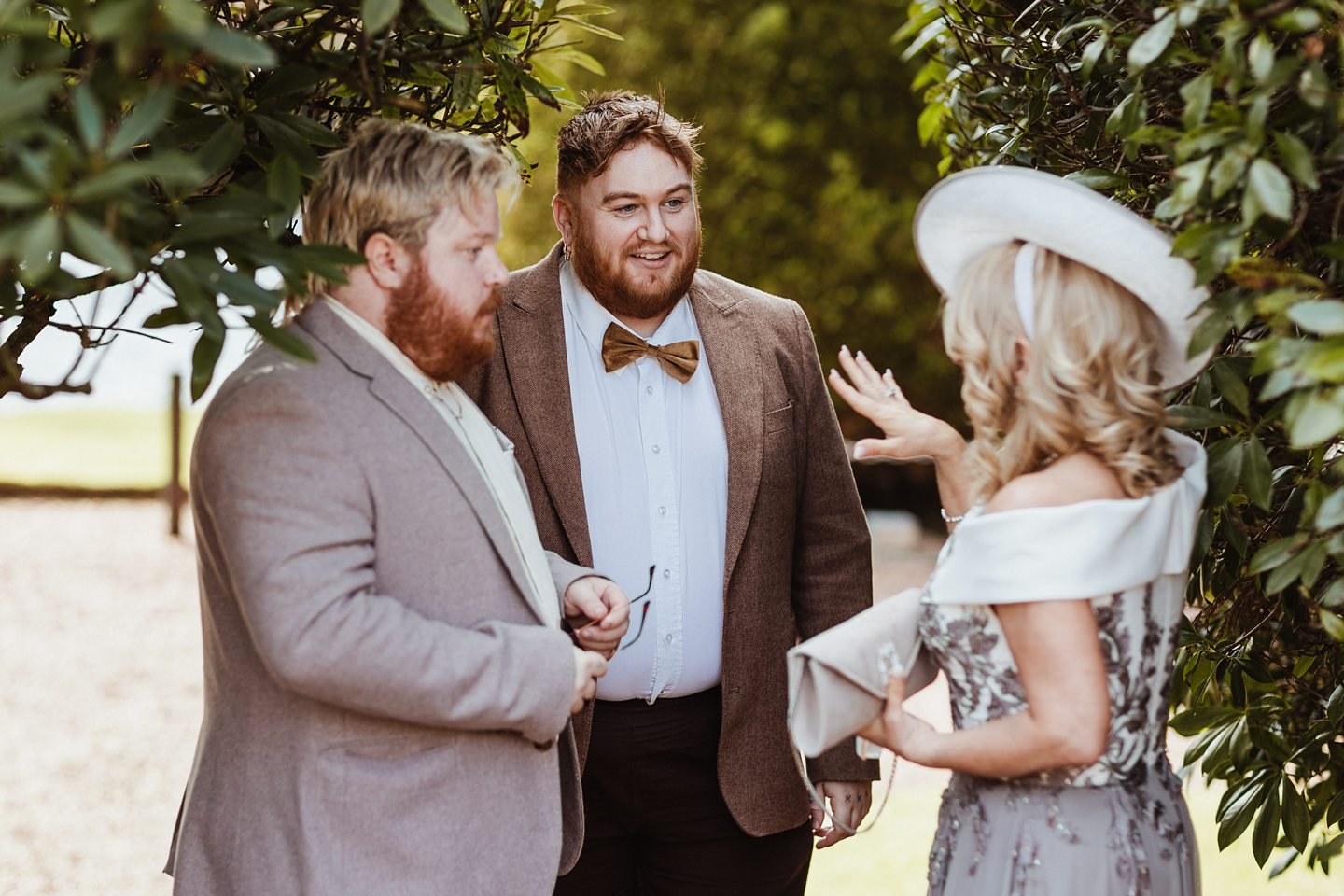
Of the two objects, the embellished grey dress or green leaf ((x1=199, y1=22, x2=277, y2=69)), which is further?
the embellished grey dress

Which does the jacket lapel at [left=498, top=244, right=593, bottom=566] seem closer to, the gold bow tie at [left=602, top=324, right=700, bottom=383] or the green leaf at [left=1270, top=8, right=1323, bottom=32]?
the gold bow tie at [left=602, top=324, right=700, bottom=383]

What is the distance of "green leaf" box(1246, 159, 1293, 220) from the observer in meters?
1.83

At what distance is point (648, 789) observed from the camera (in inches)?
122

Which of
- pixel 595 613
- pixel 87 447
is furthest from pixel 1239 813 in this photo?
pixel 87 447

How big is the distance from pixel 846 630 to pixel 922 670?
0.77 feet

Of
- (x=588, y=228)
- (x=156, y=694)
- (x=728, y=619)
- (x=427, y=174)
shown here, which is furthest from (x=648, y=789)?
(x=156, y=694)

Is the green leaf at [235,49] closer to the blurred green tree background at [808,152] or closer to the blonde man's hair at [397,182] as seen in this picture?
the blonde man's hair at [397,182]

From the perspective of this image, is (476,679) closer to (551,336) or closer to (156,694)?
(551,336)

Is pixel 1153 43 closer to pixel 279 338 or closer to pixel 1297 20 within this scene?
pixel 1297 20

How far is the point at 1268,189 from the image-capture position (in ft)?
6.05

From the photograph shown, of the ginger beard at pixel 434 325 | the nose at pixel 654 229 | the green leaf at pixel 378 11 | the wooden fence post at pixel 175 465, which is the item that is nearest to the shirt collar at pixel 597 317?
the nose at pixel 654 229

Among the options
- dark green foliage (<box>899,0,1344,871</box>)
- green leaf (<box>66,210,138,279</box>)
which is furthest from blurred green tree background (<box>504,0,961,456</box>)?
green leaf (<box>66,210,138,279</box>)

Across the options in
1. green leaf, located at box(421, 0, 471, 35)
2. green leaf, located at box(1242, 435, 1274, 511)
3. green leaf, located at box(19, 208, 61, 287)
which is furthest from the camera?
green leaf, located at box(1242, 435, 1274, 511)

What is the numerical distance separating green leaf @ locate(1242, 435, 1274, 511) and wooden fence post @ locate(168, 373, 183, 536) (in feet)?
40.7
